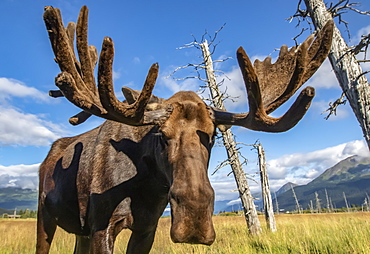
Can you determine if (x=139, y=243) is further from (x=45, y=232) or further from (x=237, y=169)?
(x=237, y=169)

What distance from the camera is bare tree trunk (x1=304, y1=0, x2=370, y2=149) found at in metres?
6.48

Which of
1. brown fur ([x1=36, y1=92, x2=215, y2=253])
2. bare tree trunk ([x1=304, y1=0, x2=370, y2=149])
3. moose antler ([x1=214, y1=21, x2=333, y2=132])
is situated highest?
bare tree trunk ([x1=304, y1=0, x2=370, y2=149])

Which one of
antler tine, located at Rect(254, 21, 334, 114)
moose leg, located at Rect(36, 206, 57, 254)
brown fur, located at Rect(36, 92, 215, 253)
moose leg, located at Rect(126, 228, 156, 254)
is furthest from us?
moose leg, located at Rect(36, 206, 57, 254)

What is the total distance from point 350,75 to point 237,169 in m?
4.96

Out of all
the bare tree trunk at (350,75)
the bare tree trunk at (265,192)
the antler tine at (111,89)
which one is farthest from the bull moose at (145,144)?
the bare tree trunk at (265,192)

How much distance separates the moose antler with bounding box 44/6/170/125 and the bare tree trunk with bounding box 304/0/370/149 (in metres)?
5.38

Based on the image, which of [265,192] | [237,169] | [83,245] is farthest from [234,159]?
[83,245]

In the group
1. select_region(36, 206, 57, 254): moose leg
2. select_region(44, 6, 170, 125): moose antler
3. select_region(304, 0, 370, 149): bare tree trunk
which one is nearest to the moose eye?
select_region(44, 6, 170, 125): moose antler

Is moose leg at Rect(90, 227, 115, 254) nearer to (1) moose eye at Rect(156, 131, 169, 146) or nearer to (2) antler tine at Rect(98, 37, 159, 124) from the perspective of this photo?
(1) moose eye at Rect(156, 131, 169, 146)

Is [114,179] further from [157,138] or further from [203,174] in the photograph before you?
[203,174]

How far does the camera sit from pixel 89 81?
360cm

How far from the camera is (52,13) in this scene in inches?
108

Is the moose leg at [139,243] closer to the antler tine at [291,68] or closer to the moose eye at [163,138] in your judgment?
the moose eye at [163,138]

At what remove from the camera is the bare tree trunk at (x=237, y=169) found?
32.9 ft
